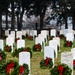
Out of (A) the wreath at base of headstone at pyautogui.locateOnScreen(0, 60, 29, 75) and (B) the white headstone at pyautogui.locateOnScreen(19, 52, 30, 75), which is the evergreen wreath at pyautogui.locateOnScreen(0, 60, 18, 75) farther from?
(B) the white headstone at pyautogui.locateOnScreen(19, 52, 30, 75)

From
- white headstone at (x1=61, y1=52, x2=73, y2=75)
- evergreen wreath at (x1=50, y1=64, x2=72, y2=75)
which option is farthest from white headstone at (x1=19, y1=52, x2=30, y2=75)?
white headstone at (x1=61, y1=52, x2=73, y2=75)

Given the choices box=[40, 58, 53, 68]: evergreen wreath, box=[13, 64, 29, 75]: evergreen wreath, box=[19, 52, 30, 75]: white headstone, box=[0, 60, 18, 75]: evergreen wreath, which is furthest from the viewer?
box=[40, 58, 53, 68]: evergreen wreath

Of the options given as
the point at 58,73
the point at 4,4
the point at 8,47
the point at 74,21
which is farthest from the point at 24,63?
the point at 74,21

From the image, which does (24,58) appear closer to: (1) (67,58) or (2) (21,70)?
(2) (21,70)

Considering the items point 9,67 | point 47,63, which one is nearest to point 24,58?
point 9,67

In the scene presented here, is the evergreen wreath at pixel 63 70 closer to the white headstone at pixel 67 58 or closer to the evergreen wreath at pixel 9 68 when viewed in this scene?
the white headstone at pixel 67 58

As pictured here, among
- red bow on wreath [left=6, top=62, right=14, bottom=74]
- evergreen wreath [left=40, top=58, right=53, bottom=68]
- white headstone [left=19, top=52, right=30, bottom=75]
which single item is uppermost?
white headstone [left=19, top=52, right=30, bottom=75]

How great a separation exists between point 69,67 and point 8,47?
749 centimetres

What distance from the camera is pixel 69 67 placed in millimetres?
11250

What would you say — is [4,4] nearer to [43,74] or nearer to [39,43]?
[39,43]

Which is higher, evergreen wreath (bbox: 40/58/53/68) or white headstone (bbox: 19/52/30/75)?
white headstone (bbox: 19/52/30/75)

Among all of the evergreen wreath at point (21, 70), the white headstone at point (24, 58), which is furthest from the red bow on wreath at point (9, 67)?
the white headstone at point (24, 58)

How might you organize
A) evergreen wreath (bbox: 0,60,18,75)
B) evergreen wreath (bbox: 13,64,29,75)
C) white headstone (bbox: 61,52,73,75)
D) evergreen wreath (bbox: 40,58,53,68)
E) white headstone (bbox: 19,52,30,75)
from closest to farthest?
evergreen wreath (bbox: 13,64,29,75), evergreen wreath (bbox: 0,60,18,75), white headstone (bbox: 61,52,73,75), white headstone (bbox: 19,52,30,75), evergreen wreath (bbox: 40,58,53,68)

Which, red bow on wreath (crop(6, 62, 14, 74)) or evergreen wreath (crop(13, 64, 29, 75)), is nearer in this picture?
evergreen wreath (crop(13, 64, 29, 75))
